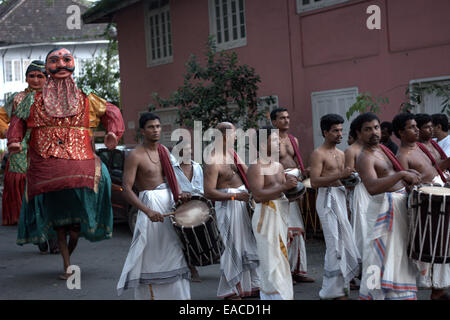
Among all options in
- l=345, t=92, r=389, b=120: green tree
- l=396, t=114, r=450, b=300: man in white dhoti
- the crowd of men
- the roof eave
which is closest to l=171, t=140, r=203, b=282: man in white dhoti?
the crowd of men

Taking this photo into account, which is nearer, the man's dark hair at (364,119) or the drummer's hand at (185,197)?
the drummer's hand at (185,197)

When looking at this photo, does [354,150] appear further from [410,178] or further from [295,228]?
[410,178]

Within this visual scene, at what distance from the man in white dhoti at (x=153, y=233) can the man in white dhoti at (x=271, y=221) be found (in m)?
0.72

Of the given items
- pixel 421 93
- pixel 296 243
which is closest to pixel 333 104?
A: pixel 421 93

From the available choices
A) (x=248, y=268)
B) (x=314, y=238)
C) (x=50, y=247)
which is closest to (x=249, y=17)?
(x=314, y=238)

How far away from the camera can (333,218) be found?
6.58 m

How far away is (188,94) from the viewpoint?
42.6 feet

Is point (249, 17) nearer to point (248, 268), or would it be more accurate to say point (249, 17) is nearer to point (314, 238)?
point (314, 238)

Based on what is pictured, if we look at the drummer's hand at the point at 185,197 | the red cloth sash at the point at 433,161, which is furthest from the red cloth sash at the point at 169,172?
the red cloth sash at the point at 433,161

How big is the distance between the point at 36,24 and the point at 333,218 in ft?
108

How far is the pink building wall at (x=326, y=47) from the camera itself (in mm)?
11164

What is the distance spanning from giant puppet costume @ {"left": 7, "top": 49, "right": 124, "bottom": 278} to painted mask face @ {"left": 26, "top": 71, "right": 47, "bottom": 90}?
1107mm

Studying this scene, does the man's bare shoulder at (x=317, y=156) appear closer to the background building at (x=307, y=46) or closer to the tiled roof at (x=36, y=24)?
the background building at (x=307, y=46)

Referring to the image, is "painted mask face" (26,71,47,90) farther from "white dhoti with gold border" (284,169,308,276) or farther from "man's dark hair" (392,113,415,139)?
"man's dark hair" (392,113,415,139)
